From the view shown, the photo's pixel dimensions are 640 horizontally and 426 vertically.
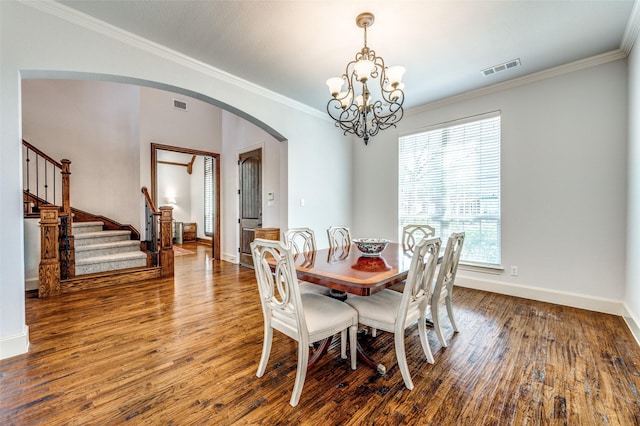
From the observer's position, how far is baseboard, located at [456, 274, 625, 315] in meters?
2.95

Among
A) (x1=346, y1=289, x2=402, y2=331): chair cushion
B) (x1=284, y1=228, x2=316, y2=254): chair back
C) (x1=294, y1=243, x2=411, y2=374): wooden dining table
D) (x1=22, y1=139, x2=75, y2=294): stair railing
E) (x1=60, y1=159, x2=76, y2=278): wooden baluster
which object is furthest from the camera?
(x1=60, y1=159, x2=76, y2=278): wooden baluster

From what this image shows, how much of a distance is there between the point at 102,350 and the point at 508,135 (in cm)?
494

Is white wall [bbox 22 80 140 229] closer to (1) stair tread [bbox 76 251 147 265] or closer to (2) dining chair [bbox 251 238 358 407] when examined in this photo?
(1) stair tread [bbox 76 251 147 265]

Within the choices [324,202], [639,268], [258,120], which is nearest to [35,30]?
[258,120]

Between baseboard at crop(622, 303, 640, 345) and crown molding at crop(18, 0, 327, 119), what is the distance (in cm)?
460

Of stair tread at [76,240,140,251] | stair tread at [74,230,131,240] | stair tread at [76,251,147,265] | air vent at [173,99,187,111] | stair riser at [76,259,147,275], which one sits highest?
air vent at [173,99,187,111]

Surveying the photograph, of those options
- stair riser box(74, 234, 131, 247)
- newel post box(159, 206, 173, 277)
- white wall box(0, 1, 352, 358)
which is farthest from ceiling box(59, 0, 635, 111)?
stair riser box(74, 234, 131, 247)

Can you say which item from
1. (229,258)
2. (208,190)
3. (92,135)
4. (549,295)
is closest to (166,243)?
(229,258)

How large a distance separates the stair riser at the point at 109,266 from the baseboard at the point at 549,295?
5128mm

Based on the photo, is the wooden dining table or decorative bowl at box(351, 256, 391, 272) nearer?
the wooden dining table

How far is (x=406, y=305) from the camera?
1741 mm

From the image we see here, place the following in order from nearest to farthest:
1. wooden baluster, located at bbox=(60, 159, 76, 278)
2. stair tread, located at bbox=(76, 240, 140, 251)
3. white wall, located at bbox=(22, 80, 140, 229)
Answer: wooden baluster, located at bbox=(60, 159, 76, 278), stair tread, located at bbox=(76, 240, 140, 251), white wall, located at bbox=(22, 80, 140, 229)

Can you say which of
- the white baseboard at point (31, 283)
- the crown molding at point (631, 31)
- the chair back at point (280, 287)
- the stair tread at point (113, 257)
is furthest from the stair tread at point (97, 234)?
the crown molding at point (631, 31)

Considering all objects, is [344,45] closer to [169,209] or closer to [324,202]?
[324,202]
